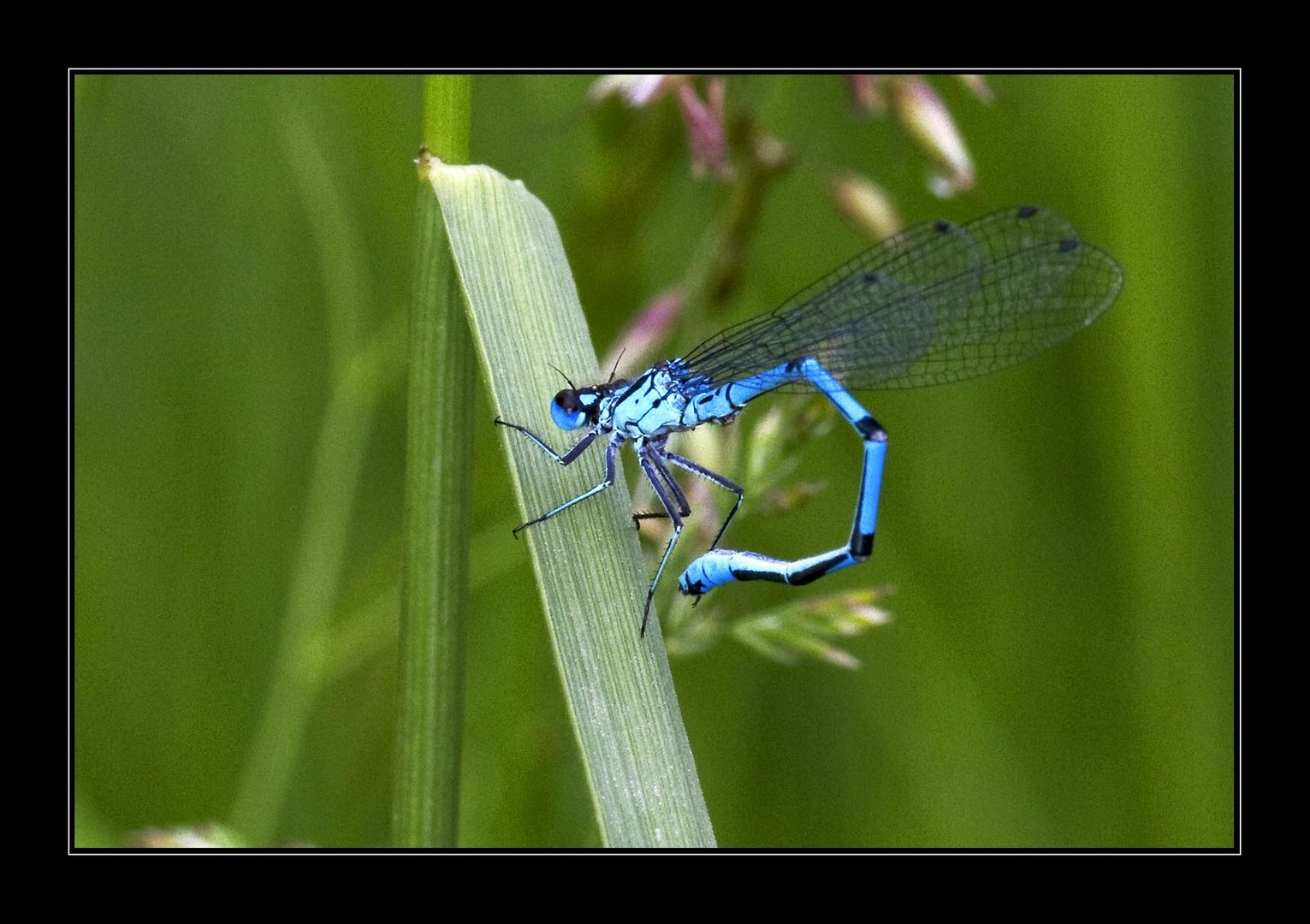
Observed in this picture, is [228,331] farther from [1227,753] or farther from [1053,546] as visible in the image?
[1227,753]

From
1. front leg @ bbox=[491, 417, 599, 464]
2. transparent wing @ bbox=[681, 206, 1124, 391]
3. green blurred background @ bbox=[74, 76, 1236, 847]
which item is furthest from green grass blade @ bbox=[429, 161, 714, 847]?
green blurred background @ bbox=[74, 76, 1236, 847]

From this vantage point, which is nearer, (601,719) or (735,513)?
(601,719)

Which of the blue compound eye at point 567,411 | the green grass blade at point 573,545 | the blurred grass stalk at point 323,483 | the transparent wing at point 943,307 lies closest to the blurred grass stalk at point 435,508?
the green grass blade at point 573,545


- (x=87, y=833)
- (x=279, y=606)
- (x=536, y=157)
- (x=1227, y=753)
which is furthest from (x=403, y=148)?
(x=1227, y=753)

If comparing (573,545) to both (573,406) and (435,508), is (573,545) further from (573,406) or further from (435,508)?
(573,406)

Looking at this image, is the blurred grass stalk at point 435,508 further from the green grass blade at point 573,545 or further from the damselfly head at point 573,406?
the damselfly head at point 573,406

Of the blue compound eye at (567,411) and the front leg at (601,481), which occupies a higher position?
the blue compound eye at (567,411)

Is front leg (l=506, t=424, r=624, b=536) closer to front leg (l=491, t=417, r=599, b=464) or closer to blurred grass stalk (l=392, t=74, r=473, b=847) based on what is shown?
front leg (l=491, t=417, r=599, b=464)
